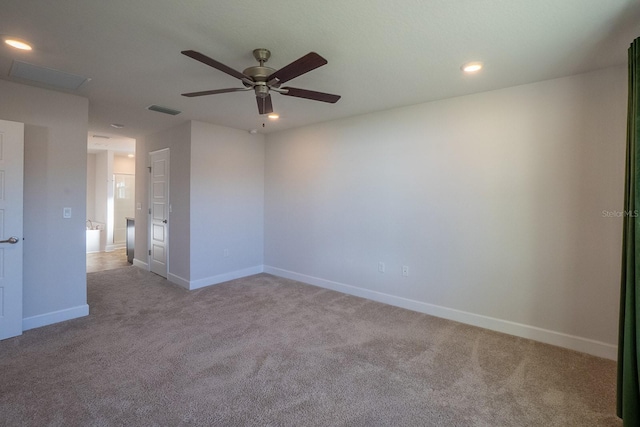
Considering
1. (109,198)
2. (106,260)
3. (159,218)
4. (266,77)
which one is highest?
(266,77)

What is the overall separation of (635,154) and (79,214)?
504cm

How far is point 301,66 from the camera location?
1967 mm

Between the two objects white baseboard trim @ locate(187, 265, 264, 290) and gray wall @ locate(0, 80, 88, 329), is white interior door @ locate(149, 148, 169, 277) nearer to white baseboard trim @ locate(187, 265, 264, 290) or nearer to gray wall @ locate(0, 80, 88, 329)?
white baseboard trim @ locate(187, 265, 264, 290)

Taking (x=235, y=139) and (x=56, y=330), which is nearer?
(x=56, y=330)

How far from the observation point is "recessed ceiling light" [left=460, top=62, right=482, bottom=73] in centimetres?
259

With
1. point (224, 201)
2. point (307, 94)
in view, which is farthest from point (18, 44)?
point (224, 201)

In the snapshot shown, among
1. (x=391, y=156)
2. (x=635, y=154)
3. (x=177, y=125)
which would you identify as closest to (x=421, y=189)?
(x=391, y=156)

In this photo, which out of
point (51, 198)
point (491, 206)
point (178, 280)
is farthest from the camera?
point (178, 280)

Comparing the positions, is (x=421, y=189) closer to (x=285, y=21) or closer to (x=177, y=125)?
(x=285, y=21)

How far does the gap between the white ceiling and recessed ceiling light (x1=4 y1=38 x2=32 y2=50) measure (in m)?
0.09

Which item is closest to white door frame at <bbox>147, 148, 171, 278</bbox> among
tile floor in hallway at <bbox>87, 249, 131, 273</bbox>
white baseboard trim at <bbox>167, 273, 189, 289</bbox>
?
white baseboard trim at <bbox>167, 273, 189, 289</bbox>

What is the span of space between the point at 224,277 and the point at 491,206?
4.02m

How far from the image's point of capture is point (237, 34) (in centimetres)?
214

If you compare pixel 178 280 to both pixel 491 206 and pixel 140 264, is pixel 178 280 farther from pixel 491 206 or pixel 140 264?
pixel 491 206
